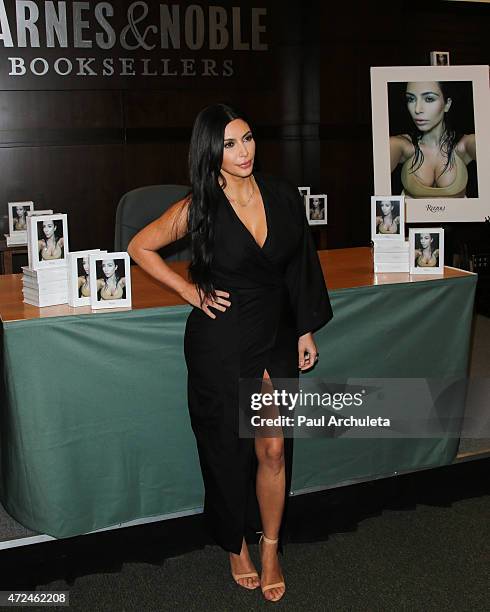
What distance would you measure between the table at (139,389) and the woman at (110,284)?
70 mm

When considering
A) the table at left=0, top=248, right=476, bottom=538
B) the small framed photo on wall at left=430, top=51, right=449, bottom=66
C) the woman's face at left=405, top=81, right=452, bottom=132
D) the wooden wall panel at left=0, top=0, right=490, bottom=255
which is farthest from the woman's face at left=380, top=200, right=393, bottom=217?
the small framed photo on wall at left=430, top=51, right=449, bottom=66

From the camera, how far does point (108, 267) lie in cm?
279

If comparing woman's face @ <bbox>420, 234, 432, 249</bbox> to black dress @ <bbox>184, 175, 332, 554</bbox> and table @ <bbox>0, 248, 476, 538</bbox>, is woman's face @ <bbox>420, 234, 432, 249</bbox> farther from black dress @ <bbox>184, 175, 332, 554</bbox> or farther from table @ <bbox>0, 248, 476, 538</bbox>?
black dress @ <bbox>184, 175, 332, 554</bbox>

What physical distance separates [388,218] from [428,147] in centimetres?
266

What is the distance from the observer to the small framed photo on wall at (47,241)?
2.80 metres

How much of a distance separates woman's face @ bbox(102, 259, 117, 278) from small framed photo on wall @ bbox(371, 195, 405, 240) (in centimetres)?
106

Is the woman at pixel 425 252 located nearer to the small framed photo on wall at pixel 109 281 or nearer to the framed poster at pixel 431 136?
the small framed photo on wall at pixel 109 281

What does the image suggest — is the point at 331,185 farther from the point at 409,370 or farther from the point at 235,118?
the point at 235,118

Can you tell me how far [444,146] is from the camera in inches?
230

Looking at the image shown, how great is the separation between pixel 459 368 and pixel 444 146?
9.45 feet

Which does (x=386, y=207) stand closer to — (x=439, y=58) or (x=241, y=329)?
(x=241, y=329)

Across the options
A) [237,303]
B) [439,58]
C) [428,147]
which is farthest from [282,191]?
[439,58]

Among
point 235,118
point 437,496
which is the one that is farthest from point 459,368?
point 235,118

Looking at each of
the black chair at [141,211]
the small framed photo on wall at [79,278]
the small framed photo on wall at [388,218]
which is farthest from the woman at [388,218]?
the small framed photo on wall at [79,278]
